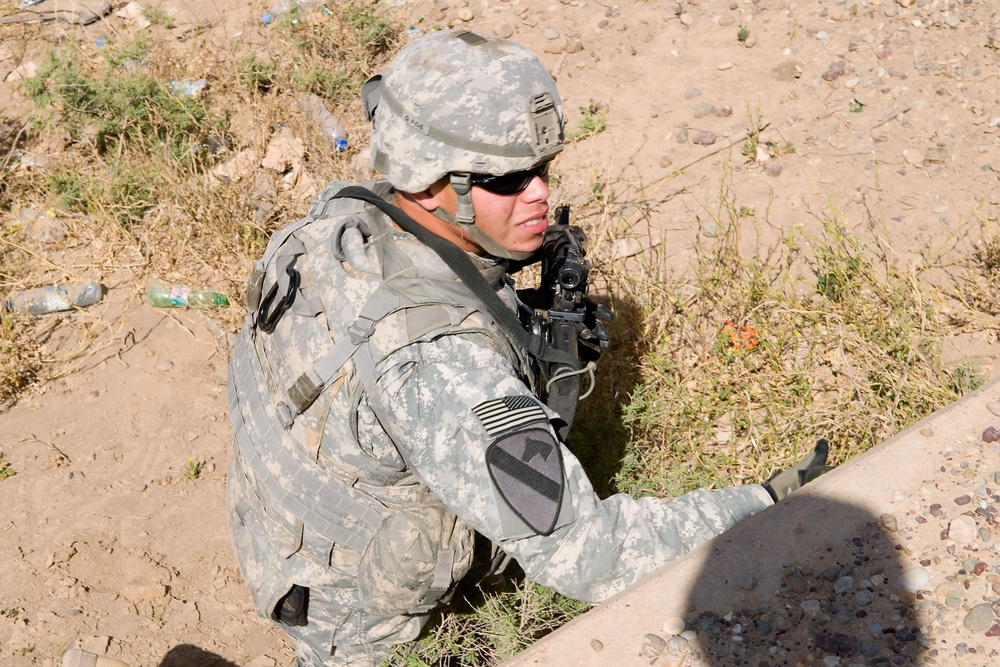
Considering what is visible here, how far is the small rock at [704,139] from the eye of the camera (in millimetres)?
4738

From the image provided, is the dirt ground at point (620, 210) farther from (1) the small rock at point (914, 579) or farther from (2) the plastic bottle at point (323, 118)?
(1) the small rock at point (914, 579)

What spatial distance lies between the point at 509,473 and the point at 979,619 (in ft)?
3.14

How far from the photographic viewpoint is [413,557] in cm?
220

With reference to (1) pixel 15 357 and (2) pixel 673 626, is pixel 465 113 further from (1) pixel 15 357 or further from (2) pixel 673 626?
(1) pixel 15 357

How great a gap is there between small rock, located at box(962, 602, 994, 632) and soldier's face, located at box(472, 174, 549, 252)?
1.20 meters

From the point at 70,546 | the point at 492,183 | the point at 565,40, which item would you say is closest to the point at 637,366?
the point at 492,183

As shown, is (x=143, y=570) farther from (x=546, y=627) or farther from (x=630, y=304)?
(x=630, y=304)

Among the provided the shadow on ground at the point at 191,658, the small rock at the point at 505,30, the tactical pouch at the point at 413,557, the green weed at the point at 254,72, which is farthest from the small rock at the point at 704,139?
the shadow on ground at the point at 191,658

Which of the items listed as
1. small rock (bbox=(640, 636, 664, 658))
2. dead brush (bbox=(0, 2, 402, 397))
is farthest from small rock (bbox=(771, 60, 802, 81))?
small rock (bbox=(640, 636, 664, 658))

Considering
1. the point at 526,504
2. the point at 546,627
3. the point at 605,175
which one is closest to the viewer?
the point at 526,504

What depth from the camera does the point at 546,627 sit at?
104 inches

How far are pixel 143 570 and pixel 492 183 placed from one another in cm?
245

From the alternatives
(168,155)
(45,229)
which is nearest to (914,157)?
(168,155)

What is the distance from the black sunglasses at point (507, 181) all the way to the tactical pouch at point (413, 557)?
0.78 meters
